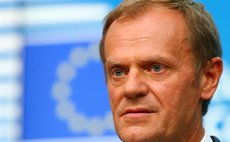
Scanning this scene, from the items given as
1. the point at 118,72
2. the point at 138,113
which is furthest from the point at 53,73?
the point at 138,113

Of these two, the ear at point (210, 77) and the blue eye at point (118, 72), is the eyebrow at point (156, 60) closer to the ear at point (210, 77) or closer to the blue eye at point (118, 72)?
the blue eye at point (118, 72)

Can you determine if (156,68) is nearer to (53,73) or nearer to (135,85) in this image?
(135,85)

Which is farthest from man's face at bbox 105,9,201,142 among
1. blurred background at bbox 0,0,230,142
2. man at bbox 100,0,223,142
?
blurred background at bbox 0,0,230,142

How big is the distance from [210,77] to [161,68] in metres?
0.20

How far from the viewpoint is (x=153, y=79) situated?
2.12 meters

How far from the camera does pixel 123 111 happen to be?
Result: 2.11 meters

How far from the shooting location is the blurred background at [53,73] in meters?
3.15

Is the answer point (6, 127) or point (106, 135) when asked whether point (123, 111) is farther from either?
point (6, 127)

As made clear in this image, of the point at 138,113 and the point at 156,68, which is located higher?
the point at 156,68

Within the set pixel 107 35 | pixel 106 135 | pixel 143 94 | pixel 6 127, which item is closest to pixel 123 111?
pixel 143 94

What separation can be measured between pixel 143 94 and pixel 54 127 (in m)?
1.19

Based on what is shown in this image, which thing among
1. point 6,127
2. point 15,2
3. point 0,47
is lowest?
point 6,127

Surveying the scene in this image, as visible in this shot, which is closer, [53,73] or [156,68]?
[156,68]

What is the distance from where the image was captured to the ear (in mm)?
2217
